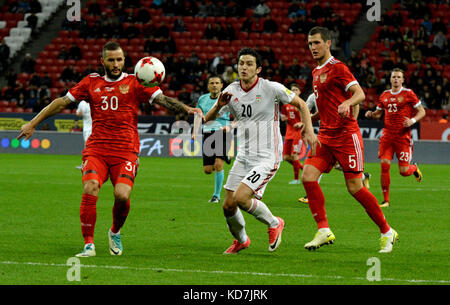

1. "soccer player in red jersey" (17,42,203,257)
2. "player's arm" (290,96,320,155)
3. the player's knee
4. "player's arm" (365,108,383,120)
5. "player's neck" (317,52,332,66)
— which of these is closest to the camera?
the player's knee

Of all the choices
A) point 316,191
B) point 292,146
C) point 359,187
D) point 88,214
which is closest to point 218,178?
point 292,146

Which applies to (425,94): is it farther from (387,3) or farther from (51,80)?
(51,80)

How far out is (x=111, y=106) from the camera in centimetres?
856

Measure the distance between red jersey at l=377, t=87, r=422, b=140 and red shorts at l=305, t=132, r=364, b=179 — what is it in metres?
5.51

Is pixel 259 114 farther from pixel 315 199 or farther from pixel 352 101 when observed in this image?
pixel 315 199

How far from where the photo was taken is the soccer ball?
8.38m

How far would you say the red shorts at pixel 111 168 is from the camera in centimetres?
838

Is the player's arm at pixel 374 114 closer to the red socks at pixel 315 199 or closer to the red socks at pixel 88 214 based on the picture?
the red socks at pixel 315 199

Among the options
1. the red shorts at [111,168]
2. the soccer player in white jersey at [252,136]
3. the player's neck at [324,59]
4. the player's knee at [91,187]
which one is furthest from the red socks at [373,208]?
the player's knee at [91,187]

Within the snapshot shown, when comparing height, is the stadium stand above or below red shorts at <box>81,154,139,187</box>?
above

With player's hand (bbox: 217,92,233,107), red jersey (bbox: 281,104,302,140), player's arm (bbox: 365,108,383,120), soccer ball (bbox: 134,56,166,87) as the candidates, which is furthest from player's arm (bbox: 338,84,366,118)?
red jersey (bbox: 281,104,302,140)

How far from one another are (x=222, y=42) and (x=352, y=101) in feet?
89.1

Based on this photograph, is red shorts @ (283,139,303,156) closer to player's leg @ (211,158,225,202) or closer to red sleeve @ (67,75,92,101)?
player's leg @ (211,158,225,202)

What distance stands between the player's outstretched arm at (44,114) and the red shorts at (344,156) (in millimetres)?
2959
